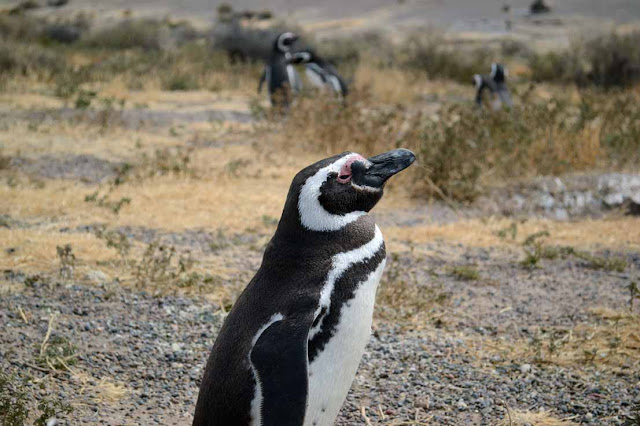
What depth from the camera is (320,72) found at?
14.1 m

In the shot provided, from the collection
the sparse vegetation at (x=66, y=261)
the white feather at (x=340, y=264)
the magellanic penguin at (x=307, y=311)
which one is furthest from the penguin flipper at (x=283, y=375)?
the sparse vegetation at (x=66, y=261)

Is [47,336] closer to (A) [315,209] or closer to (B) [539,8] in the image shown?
(A) [315,209]

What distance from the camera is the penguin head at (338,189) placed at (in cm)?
250

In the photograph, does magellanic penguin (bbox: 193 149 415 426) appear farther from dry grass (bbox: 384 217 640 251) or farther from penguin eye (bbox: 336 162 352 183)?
dry grass (bbox: 384 217 640 251)

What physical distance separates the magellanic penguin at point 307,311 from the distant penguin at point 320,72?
1081 centimetres

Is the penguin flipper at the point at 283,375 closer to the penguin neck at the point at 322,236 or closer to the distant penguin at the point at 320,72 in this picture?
the penguin neck at the point at 322,236

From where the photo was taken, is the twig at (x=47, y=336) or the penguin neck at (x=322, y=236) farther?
the twig at (x=47, y=336)

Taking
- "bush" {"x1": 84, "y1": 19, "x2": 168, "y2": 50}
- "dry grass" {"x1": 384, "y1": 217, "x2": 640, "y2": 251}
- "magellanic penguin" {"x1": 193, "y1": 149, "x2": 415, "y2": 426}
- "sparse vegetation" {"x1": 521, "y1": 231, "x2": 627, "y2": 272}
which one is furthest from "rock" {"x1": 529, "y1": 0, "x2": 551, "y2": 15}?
"magellanic penguin" {"x1": 193, "y1": 149, "x2": 415, "y2": 426}

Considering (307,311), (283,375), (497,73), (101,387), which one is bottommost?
(497,73)

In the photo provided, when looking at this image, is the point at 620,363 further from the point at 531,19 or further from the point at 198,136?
the point at 531,19

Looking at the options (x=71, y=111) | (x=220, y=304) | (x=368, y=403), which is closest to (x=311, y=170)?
(x=368, y=403)

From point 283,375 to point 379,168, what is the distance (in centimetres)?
84

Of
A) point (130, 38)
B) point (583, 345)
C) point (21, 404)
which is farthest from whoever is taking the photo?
point (130, 38)

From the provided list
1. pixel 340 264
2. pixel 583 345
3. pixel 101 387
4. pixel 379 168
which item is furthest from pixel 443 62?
pixel 340 264
